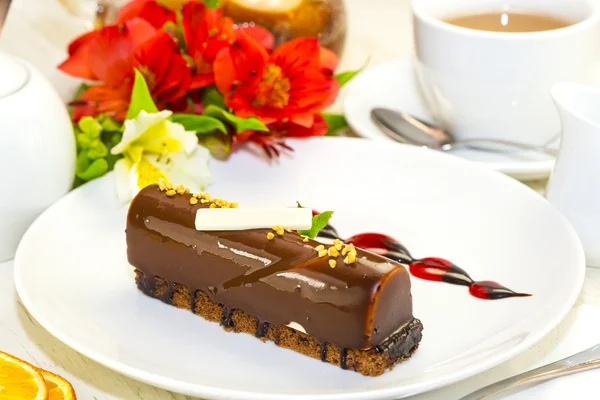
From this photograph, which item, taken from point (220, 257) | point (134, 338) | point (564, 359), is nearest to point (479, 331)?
point (564, 359)

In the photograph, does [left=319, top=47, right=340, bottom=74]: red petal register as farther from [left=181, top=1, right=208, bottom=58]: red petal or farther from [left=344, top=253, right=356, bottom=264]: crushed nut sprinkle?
[left=344, top=253, right=356, bottom=264]: crushed nut sprinkle

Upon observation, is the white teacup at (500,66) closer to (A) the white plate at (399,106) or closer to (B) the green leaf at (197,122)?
(A) the white plate at (399,106)

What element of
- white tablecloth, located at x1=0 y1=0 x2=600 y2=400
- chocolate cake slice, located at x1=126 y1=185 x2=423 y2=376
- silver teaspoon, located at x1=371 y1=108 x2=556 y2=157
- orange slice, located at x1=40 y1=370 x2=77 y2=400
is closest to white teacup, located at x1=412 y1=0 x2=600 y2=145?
silver teaspoon, located at x1=371 y1=108 x2=556 y2=157

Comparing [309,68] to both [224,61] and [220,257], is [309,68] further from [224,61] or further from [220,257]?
[220,257]

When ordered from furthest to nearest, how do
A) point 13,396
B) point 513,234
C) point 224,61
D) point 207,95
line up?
point 207,95, point 224,61, point 513,234, point 13,396

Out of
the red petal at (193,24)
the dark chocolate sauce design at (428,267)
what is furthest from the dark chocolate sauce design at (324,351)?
the red petal at (193,24)
